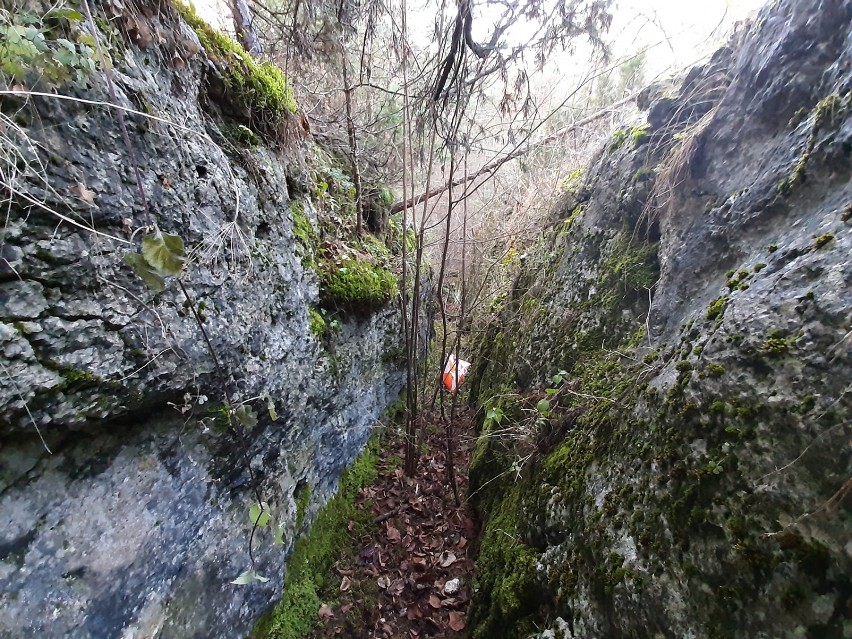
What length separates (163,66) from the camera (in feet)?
7.29

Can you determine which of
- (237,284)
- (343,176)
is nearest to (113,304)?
(237,284)

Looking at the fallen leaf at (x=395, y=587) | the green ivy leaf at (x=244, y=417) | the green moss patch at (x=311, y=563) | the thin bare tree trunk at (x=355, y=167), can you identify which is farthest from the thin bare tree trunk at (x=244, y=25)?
the fallen leaf at (x=395, y=587)

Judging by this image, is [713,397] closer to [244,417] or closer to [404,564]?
[244,417]

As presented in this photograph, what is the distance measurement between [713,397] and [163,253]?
244 cm

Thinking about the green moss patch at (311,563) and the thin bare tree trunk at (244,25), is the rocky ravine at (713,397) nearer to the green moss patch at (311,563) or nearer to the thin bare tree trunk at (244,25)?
the green moss patch at (311,563)

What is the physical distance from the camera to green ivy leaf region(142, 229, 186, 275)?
1.46 meters

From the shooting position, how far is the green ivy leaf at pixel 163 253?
4.79 ft

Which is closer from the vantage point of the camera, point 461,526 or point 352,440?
point 461,526

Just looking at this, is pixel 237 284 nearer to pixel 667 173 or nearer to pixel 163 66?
pixel 163 66

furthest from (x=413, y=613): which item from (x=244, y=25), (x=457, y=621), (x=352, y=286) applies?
(x=244, y=25)

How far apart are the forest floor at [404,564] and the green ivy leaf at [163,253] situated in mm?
A: 2989

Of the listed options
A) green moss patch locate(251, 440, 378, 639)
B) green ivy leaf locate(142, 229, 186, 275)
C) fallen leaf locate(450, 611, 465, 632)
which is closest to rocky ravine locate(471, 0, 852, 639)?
fallen leaf locate(450, 611, 465, 632)

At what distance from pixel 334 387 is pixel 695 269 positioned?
3142 millimetres

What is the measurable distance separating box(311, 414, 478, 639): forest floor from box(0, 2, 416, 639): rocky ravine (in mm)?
653
